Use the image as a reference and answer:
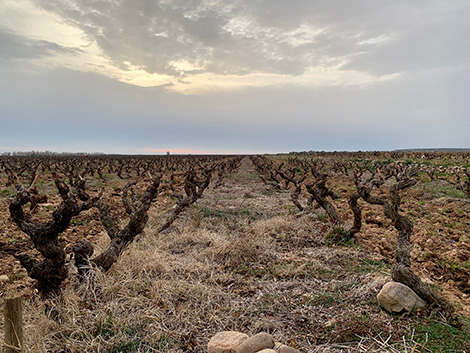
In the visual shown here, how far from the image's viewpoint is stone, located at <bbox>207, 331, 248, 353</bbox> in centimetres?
400

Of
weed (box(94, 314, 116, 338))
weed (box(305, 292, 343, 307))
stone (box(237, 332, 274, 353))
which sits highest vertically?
stone (box(237, 332, 274, 353))

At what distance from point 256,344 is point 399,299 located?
2801 mm

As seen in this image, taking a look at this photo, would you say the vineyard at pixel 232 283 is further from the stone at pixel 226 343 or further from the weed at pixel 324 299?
the stone at pixel 226 343

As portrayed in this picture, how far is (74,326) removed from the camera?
4512mm

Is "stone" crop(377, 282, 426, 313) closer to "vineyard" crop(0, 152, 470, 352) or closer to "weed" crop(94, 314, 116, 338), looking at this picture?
"vineyard" crop(0, 152, 470, 352)

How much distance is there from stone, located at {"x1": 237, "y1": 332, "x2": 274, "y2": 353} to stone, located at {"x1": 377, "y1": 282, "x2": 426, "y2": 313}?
2.42m

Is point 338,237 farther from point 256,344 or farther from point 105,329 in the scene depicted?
point 105,329

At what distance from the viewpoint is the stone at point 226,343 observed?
13.1 feet

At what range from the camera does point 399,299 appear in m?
4.93

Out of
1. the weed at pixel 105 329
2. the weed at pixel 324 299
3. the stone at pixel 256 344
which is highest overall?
the stone at pixel 256 344

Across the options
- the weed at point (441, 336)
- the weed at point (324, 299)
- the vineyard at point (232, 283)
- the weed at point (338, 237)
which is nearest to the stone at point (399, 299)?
the vineyard at point (232, 283)

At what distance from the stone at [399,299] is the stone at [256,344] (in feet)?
7.95

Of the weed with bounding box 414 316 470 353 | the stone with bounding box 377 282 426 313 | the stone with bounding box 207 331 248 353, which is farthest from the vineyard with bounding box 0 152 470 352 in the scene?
the stone with bounding box 207 331 248 353

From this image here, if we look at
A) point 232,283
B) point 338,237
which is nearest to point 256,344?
point 232,283
